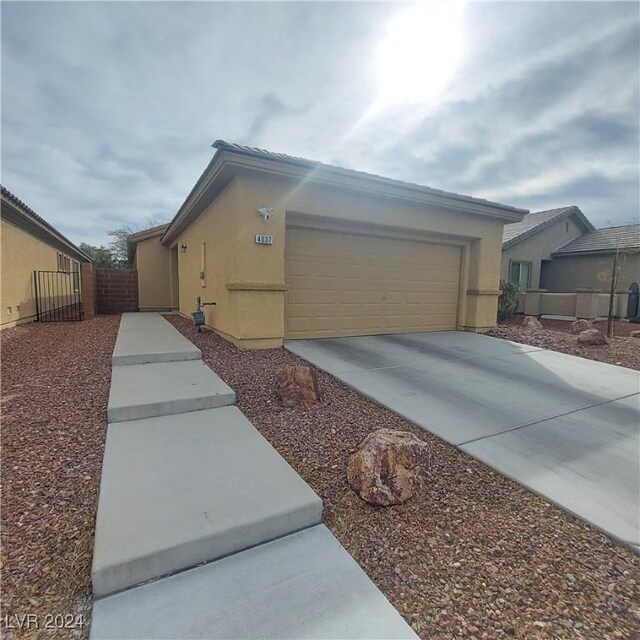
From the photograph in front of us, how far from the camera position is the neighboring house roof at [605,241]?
16141mm

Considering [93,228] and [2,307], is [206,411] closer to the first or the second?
[2,307]

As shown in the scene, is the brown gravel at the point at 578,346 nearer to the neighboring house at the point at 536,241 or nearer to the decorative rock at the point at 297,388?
the decorative rock at the point at 297,388

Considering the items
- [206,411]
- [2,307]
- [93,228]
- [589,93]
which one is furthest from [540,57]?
[93,228]

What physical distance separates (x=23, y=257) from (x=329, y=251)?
888 cm

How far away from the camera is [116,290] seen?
14281mm

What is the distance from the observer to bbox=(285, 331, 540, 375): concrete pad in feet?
18.0

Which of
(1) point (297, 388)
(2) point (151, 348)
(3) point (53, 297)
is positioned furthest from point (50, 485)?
(3) point (53, 297)

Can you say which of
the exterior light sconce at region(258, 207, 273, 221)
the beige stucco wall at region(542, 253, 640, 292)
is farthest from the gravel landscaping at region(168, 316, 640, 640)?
the beige stucco wall at region(542, 253, 640, 292)

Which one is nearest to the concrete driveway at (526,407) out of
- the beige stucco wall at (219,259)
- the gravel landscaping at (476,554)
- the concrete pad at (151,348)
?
the gravel landscaping at (476,554)

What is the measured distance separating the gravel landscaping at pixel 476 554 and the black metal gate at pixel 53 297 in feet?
37.6

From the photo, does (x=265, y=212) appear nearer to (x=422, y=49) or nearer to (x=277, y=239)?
(x=277, y=239)

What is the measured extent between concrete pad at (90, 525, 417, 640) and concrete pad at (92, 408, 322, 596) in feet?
0.31

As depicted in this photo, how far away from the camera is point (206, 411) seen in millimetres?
3547

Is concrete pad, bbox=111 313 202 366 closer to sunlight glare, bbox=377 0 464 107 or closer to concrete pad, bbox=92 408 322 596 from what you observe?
concrete pad, bbox=92 408 322 596
